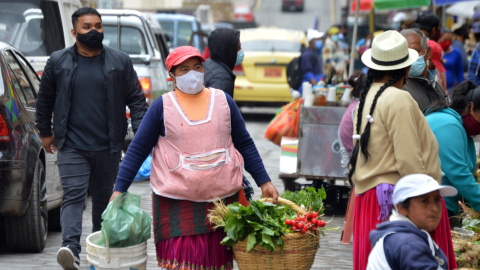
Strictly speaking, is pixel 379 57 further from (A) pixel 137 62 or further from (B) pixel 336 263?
(A) pixel 137 62

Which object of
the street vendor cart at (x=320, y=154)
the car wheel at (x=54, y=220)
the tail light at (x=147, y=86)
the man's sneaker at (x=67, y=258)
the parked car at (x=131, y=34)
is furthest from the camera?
the parked car at (x=131, y=34)

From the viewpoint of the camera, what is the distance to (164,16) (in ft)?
64.8

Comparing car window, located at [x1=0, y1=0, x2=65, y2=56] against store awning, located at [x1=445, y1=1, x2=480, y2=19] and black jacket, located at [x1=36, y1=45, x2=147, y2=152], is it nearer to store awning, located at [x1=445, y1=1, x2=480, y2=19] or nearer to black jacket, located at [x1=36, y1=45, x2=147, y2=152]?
black jacket, located at [x1=36, y1=45, x2=147, y2=152]

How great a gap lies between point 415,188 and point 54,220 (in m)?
4.23

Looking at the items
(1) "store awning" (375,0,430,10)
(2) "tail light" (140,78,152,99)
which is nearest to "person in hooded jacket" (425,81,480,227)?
(2) "tail light" (140,78,152,99)

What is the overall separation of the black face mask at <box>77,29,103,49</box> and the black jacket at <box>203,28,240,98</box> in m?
1.12

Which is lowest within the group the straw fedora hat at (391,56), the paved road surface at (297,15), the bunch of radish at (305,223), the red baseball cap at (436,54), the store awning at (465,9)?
the paved road surface at (297,15)

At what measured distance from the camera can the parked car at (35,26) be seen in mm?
8195

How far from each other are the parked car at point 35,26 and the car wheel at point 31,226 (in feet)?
10.8

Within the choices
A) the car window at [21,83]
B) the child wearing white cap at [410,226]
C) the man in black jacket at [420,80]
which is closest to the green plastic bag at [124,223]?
the child wearing white cap at [410,226]

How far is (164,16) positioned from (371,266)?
17651 millimetres

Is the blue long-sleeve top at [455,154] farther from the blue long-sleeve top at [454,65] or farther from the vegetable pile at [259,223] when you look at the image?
the blue long-sleeve top at [454,65]

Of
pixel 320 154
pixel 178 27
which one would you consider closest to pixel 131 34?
pixel 320 154

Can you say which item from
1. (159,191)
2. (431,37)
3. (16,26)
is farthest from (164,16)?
(159,191)
